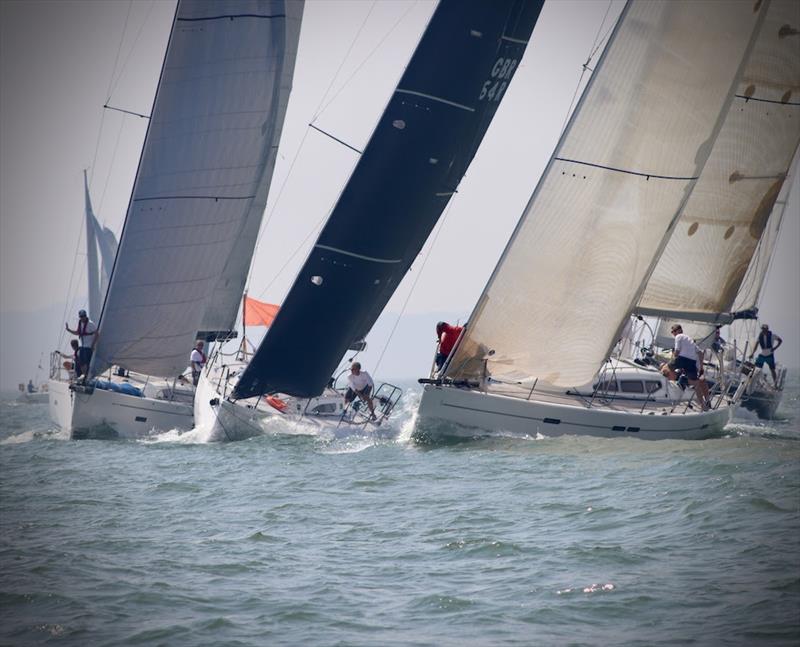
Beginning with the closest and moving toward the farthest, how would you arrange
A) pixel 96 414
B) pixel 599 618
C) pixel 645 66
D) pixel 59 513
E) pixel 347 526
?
pixel 599 618 < pixel 347 526 < pixel 59 513 < pixel 645 66 < pixel 96 414

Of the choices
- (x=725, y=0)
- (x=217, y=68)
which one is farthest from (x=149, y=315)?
(x=725, y=0)

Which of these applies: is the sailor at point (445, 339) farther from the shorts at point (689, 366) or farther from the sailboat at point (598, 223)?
the shorts at point (689, 366)

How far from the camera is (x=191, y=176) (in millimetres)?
21500

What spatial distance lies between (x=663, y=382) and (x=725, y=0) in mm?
6941

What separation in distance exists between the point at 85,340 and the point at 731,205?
13.1 metres

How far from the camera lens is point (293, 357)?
1930 centimetres

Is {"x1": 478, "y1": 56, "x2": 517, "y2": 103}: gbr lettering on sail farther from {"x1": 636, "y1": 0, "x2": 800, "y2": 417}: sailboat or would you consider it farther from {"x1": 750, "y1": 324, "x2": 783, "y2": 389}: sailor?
{"x1": 750, "y1": 324, "x2": 783, "y2": 389}: sailor

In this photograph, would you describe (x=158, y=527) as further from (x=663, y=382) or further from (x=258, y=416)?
(x=663, y=382)

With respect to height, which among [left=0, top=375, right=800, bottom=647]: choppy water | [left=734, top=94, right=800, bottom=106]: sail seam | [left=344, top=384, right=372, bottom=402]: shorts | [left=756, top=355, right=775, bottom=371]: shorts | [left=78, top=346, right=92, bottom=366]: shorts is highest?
[left=734, top=94, right=800, bottom=106]: sail seam

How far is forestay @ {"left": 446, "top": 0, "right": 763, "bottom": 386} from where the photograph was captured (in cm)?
1905

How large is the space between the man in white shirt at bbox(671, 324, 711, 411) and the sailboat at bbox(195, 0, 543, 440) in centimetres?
490

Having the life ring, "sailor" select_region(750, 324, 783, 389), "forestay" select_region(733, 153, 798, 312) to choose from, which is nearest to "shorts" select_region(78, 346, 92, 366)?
the life ring

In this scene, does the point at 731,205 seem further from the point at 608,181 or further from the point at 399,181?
the point at 399,181

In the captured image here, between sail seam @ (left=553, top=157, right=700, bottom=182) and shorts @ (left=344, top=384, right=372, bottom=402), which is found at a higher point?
sail seam @ (left=553, top=157, right=700, bottom=182)
